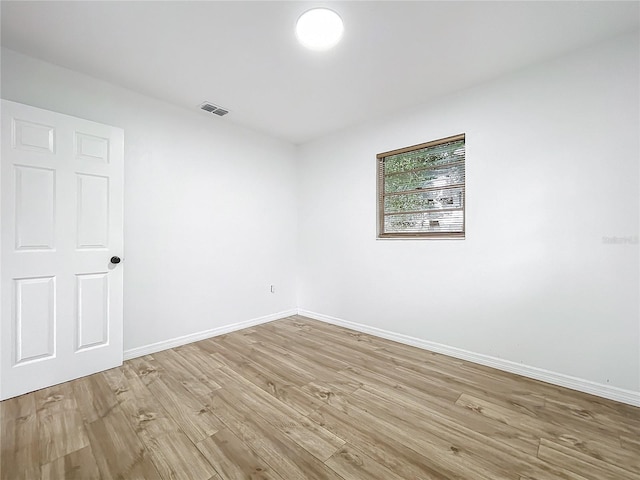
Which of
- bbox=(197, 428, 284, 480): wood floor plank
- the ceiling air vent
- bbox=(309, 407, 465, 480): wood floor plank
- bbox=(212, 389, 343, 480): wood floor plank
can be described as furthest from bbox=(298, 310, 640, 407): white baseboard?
the ceiling air vent

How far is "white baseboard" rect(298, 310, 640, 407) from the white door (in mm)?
2741

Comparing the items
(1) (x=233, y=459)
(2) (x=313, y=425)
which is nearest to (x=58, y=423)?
(1) (x=233, y=459)

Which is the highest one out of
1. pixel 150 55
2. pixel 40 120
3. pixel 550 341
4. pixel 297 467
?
pixel 150 55

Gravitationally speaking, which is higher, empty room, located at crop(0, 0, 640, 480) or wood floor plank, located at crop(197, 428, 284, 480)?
empty room, located at crop(0, 0, 640, 480)

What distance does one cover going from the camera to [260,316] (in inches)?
152

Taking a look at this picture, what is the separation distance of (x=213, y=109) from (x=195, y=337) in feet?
8.36

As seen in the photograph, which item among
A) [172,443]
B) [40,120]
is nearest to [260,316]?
[172,443]

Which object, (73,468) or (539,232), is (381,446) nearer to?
(73,468)

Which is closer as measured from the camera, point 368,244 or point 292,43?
point 292,43

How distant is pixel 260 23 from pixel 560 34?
210cm

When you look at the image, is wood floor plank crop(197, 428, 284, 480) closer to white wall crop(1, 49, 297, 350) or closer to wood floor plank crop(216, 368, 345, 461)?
wood floor plank crop(216, 368, 345, 461)

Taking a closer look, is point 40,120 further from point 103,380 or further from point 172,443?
point 172,443

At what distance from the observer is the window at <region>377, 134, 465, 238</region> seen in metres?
2.86

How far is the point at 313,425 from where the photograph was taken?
5.76ft
